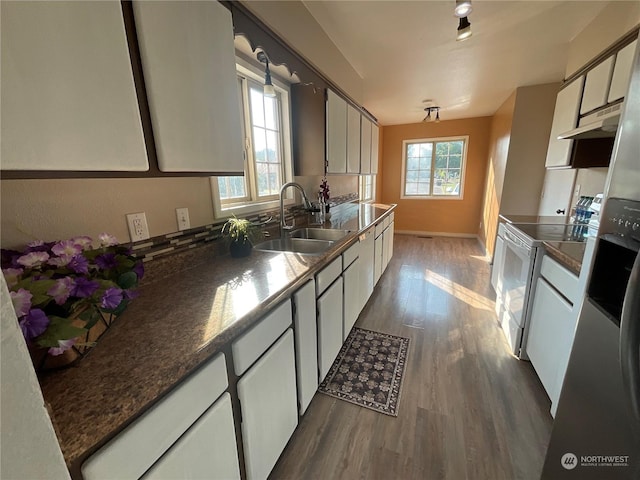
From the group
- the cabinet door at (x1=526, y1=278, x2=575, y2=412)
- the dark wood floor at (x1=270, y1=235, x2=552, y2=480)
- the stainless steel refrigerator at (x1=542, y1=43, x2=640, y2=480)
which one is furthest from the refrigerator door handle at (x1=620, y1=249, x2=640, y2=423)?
the dark wood floor at (x1=270, y1=235, x2=552, y2=480)

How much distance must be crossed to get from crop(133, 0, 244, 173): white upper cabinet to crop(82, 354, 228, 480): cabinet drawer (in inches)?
26.1

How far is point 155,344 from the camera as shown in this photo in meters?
0.72

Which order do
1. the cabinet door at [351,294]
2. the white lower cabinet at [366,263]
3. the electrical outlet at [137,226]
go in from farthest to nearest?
1. the white lower cabinet at [366,263]
2. the cabinet door at [351,294]
3. the electrical outlet at [137,226]

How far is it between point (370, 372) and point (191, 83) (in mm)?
1909

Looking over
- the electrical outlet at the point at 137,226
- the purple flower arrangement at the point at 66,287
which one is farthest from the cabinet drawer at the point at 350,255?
the purple flower arrangement at the point at 66,287

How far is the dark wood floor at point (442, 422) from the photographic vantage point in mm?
1244

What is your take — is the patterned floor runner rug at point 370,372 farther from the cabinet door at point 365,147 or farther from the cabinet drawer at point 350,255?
the cabinet door at point 365,147

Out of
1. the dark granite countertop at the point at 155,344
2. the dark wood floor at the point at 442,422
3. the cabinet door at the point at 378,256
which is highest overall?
the dark granite countertop at the point at 155,344

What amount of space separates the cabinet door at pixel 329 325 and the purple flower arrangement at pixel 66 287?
3.16 feet

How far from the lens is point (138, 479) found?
22.8 inches

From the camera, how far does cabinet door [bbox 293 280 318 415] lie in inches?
48.8

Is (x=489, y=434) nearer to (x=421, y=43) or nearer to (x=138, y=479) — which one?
(x=138, y=479)

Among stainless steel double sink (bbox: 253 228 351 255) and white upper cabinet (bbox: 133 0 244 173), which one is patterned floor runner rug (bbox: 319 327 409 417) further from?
white upper cabinet (bbox: 133 0 244 173)

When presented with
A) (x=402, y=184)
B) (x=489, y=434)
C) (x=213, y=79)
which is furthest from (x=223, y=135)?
(x=402, y=184)
